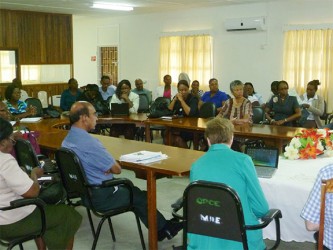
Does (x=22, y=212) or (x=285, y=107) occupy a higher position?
(x=285, y=107)

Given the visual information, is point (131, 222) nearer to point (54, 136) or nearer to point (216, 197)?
point (54, 136)

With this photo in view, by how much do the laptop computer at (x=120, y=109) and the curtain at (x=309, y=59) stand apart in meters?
3.72

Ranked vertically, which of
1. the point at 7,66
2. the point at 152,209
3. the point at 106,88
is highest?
the point at 7,66

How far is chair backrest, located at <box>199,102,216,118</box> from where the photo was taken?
7148 millimetres

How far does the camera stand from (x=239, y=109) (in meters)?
6.20

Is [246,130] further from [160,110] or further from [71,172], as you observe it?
[71,172]

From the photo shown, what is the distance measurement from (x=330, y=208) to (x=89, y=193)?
182 centimetres

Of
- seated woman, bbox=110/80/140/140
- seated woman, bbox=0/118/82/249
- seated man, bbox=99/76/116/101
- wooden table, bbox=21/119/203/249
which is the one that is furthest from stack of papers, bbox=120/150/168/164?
seated man, bbox=99/76/116/101

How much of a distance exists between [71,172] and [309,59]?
692cm

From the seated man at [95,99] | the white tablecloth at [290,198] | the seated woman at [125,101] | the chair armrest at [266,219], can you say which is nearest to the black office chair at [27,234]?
the chair armrest at [266,219]

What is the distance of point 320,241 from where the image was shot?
2.28 m

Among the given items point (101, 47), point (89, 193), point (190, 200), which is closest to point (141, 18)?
point (101, 47)

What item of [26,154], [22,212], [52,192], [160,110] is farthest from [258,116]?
[22,212]

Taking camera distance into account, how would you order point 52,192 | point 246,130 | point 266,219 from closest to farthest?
point 266,219 < point 52,192 < point 246,130
